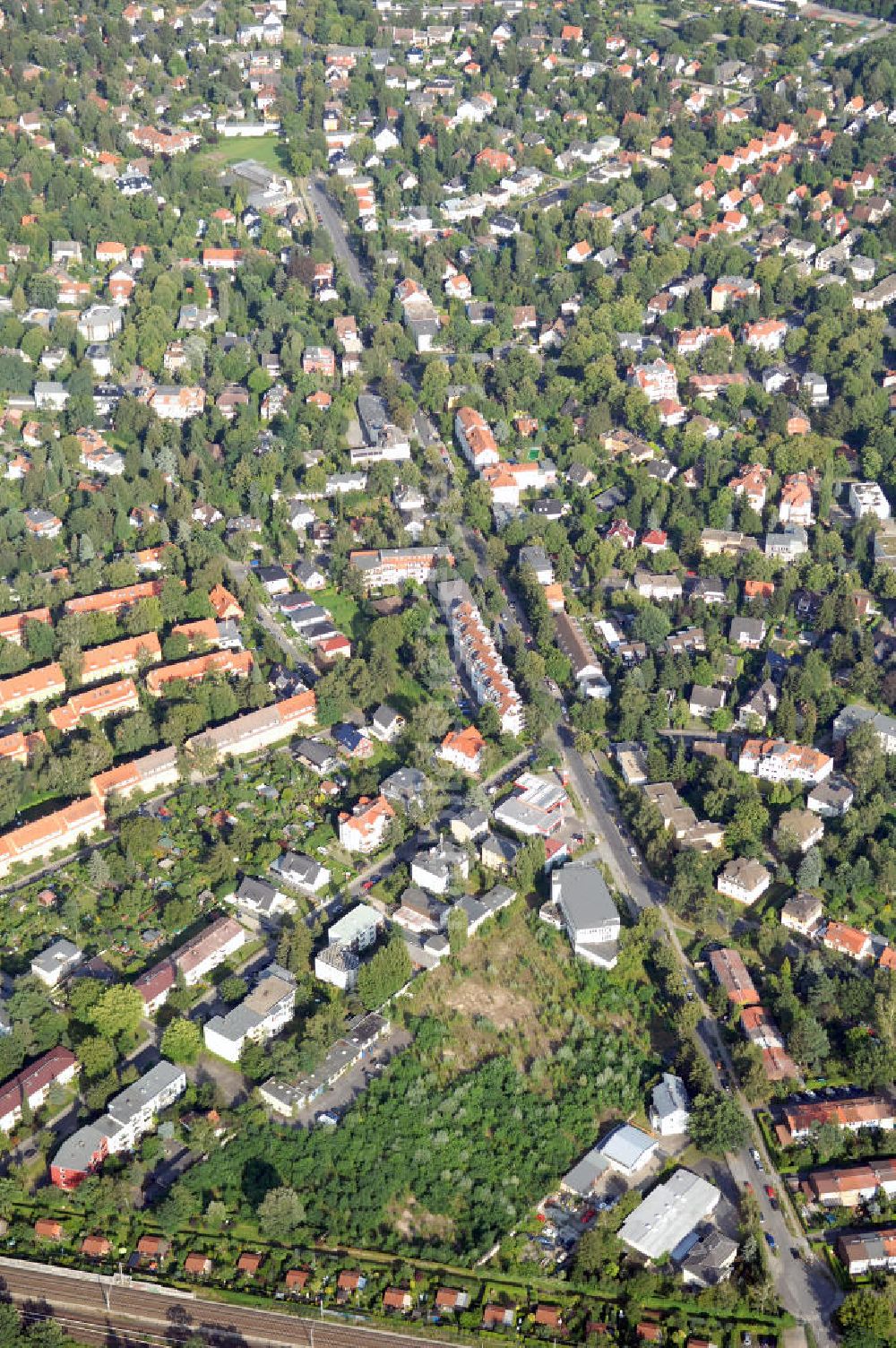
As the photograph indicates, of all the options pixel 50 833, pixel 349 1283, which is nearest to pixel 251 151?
pixel 50 833

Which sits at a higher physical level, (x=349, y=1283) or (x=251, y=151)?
(x=251, y=151)

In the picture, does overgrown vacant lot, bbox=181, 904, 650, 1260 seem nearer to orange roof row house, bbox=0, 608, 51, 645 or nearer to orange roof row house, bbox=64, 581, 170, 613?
orange roof row house, bbox=64, 581, 170, 613

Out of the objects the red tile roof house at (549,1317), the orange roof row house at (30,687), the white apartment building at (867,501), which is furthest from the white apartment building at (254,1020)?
the white apartment building at (867,501)

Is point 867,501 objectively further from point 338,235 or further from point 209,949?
point 338,235

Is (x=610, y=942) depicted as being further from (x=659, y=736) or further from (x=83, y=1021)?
(x=83, y=1021)

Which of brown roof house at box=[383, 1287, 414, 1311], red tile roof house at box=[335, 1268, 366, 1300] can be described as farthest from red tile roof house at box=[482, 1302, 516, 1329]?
red tile roof house at box=[335, 1268, 366, 1300]

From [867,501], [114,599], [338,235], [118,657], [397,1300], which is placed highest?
[867,501]

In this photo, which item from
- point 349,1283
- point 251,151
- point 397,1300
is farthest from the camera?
point 251,151

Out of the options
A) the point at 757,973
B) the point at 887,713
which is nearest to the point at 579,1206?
the point at 757,973

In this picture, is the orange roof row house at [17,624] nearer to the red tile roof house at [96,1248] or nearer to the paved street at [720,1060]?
the paved street at [720,1060]
